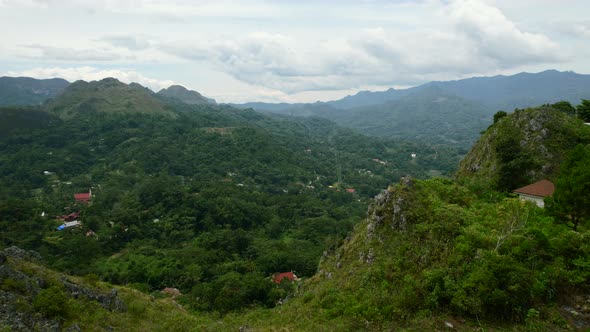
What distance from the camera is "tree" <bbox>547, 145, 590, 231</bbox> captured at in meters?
13.4

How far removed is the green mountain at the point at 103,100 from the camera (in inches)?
5522

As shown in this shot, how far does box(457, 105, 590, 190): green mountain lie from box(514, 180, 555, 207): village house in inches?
88.7

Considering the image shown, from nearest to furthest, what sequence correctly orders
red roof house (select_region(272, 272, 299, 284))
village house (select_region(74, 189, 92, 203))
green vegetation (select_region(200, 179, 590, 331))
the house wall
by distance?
green vegetation (select_region(200, 179, 590, 331))
the house wall
red roof house (select_region(272, 272, 299, 284))
village house (select_region(74, 189, 92, 203))

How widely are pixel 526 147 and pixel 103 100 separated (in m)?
158

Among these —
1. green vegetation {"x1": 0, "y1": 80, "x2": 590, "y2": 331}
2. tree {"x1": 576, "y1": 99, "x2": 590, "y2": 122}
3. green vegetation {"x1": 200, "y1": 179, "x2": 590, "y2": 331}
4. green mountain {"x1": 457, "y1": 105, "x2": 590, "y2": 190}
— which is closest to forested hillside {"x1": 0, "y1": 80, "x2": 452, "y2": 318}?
green vegetation {"x1": 0, "y1": 80, "x2": 590, "y2": 331}

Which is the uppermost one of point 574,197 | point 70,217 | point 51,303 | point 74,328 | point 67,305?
point 574,197

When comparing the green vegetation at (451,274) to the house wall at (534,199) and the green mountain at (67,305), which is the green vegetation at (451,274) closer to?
the green mountain at (67,305)

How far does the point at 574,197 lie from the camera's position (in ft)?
44.8

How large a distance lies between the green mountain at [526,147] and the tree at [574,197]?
8605mm

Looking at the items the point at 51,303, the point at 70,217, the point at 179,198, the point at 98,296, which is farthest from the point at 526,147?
the point at 70,217

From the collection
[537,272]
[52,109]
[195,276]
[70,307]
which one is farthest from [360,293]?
[52,109]

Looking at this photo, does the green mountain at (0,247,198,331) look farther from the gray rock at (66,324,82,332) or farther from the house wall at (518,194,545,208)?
the house wall at (518,194,545,208)

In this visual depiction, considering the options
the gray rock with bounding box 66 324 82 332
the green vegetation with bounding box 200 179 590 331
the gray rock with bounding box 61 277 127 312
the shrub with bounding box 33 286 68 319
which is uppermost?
the green vegetation with bounding box 200 179 590 331

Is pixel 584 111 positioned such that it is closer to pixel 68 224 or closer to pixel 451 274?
pixel 451 274
